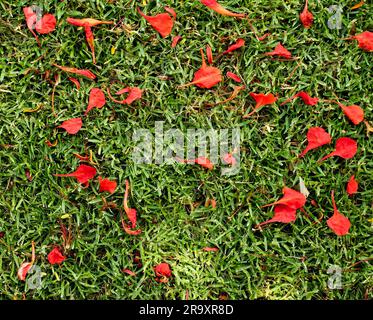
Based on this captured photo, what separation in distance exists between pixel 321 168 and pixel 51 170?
4.33 feet

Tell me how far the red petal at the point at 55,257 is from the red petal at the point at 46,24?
1061 mm

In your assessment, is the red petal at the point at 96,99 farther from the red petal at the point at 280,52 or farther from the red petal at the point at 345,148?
the red petal at the point at 345,148

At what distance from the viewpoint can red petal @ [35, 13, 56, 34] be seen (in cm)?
256

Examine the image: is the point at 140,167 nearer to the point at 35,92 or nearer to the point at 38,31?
the point at 35,92

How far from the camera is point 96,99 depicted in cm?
255

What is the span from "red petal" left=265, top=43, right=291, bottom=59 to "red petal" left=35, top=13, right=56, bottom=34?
1.05 meters

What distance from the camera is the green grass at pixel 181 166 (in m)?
2.56

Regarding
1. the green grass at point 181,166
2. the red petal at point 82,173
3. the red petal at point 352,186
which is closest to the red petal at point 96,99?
the green grass at point 181,166

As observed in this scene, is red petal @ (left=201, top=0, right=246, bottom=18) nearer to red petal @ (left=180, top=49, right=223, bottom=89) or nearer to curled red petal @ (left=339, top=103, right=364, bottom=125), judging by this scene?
red petal @ (left=180, top=49, right=223, bottom=89)

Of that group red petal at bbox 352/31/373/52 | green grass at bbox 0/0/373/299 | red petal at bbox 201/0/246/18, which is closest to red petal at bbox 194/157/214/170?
green grass at bbox 0/0/373/299

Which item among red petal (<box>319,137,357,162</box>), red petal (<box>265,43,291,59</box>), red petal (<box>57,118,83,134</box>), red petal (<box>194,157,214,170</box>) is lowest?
red petal (<box>194,157,214,170</box>)

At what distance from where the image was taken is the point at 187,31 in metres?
2.60

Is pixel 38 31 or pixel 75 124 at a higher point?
pixel 38 31

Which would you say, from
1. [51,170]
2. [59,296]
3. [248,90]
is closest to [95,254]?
[59,296]
